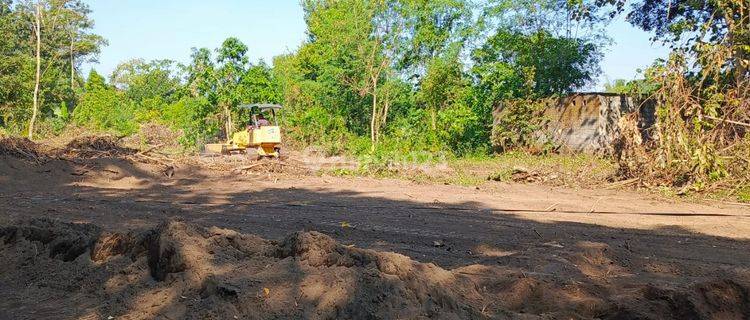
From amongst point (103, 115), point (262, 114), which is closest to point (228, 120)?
point (262, 114)

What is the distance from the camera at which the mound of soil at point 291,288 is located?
13.4ft

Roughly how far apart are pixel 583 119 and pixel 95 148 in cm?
1625

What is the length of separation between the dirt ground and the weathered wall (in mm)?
10907

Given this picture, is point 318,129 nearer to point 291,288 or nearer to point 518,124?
point 518,124

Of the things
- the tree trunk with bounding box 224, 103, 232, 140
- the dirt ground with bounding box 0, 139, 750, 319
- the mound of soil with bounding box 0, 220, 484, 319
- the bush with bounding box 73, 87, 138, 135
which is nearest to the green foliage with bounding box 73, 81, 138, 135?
the bush with bounding box 73, 87, 138, 135

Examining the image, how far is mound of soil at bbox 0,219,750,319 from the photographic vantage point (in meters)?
4.07

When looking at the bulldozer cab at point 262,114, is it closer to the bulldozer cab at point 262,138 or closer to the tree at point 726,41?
the bulldozer cab at point 262,138

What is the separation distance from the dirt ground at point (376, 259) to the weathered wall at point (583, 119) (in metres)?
10.9

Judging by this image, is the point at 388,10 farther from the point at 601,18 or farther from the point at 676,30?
the point at 676,30

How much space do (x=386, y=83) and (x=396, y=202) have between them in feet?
56.5

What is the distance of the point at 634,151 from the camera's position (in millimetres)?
14227

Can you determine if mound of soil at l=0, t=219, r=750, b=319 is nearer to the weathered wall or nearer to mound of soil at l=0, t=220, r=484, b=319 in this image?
mound of soil at l=0, t=220, r=484, b=319

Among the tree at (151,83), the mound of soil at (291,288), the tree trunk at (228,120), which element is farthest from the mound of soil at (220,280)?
the tree at (151,83)

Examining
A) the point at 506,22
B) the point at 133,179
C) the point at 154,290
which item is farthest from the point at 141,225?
the point at 506,22
